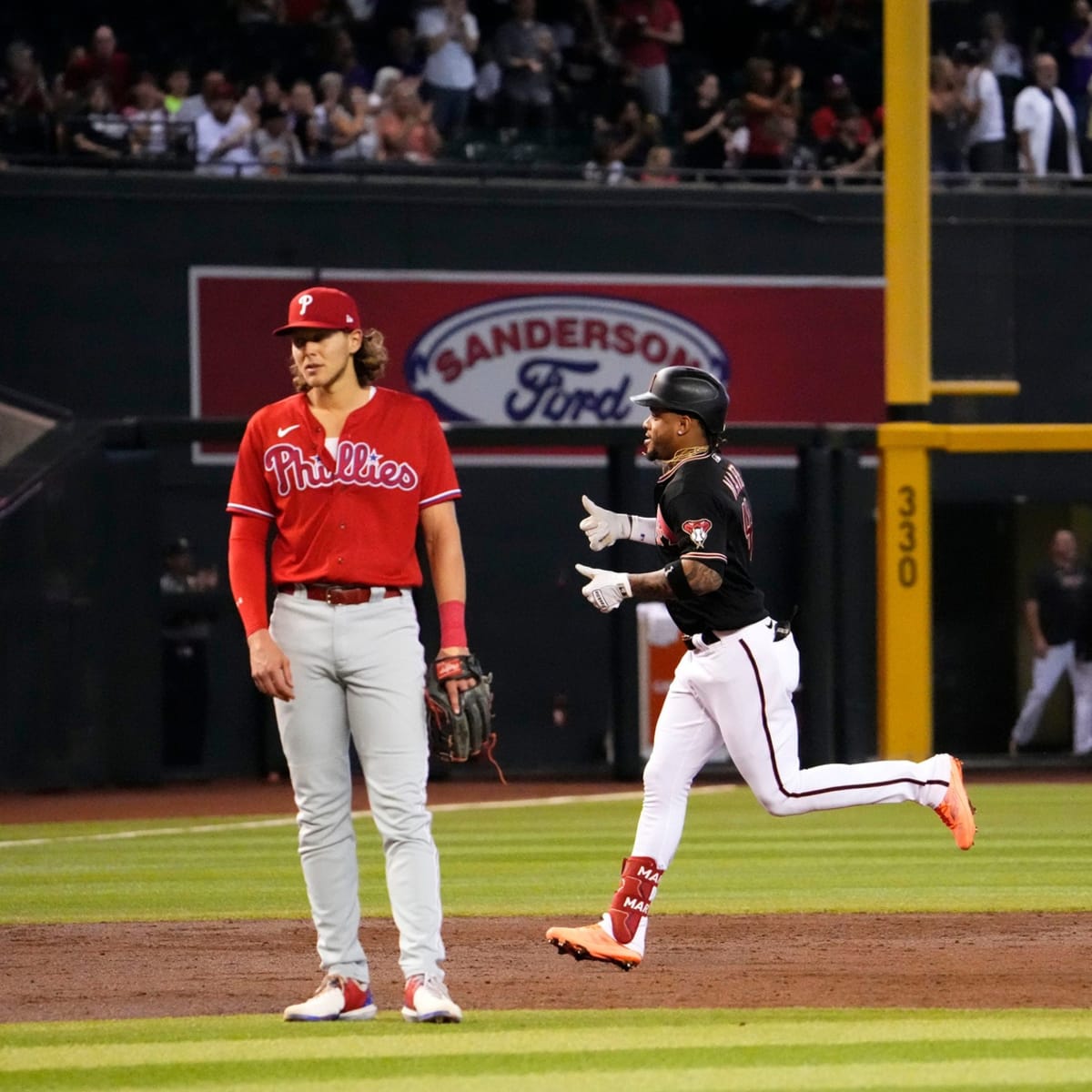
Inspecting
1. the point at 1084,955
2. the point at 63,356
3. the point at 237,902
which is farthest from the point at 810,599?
the point at 1084,955

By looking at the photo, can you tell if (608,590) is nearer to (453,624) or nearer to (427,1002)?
(453,624)

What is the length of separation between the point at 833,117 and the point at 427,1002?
45.7 feet

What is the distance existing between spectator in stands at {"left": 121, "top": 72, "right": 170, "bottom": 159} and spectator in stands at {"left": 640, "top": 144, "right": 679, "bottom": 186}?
378cm

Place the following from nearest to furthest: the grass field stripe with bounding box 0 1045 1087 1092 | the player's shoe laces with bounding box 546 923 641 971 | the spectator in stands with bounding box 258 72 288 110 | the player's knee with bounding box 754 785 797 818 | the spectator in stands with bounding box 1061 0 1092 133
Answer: the grass field stripe with bounding box 0 1045 1087 1092, the player's shoe laces with bounding box 546 923 641 971, the player's knee with bounding box 754 785 797 818, the spectator in stands with bounding box 258 72 288 110, the spectator in stands with bounding box 1061 0 1092 133

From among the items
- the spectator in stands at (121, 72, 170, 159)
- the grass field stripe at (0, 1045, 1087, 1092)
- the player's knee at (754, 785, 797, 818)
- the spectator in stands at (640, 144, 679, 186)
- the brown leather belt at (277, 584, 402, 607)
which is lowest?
the grass field stripe at (0, 1045, 1087, 1092)

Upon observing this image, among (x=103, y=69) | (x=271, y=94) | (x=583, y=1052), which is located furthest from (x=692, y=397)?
(x=103, y=69)

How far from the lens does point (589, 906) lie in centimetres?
852

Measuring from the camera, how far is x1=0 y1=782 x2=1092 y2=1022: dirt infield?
618 cm

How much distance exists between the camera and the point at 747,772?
673 centimetres

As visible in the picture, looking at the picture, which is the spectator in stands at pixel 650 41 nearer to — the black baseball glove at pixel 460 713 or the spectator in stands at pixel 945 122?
the spectator in stands at pixel 945 122

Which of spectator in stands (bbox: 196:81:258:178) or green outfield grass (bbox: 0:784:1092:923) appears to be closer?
green outfield grass (bbox: 0:784:1092:923)

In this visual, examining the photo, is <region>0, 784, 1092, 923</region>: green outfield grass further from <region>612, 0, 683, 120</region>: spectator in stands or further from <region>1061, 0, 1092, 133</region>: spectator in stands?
<region>612, 0, 683, 120</region>: spectator in stands

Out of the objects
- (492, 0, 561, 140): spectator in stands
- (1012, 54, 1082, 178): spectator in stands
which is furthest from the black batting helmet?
(492, 0, 561, 140): spectator in stands

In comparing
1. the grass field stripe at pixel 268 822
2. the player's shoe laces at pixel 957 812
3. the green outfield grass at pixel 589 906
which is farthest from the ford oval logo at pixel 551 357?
the player's shoe laces at pixel 957 812
